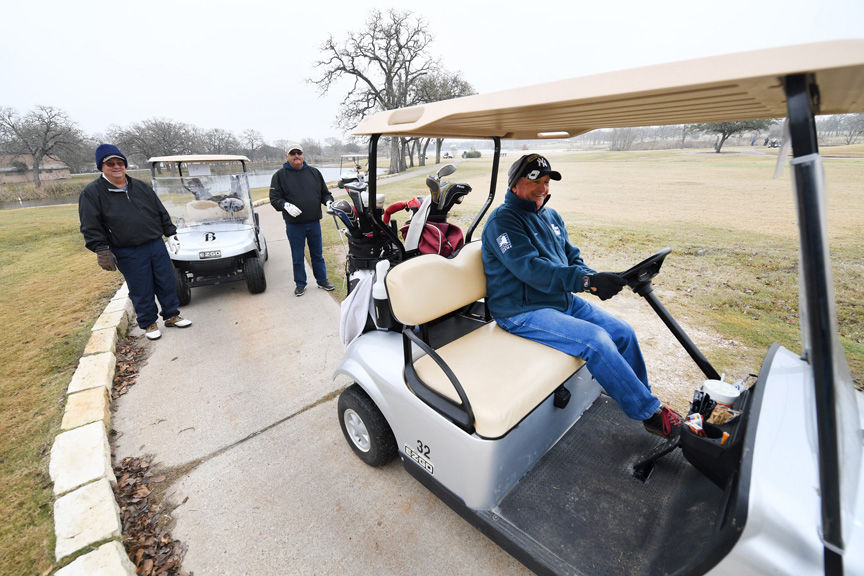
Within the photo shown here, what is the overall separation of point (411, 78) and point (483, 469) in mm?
36995

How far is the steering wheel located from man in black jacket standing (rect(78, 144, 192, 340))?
425cm

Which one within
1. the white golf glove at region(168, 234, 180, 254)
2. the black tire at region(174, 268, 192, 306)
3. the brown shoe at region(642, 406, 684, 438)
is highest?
the white golf glove at region(168, 234, 180, 254)

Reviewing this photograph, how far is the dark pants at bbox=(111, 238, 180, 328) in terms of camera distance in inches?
145

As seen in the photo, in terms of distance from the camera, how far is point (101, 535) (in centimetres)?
174

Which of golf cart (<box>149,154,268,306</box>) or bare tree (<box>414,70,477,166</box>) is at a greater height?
bare tree (<box>414,70,477,166</box>)

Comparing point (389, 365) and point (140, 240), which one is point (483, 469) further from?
point (140, 240)

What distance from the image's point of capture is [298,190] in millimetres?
4789

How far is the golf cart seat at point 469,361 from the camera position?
1.57m

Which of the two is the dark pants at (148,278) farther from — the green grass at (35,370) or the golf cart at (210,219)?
the green grass at (35,370)

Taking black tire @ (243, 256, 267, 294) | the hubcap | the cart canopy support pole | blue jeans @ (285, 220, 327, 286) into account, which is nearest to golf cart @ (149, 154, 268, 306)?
black tire @ (243, 256, 267, 294)

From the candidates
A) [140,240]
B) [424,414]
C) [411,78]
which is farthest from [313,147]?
[424,414]

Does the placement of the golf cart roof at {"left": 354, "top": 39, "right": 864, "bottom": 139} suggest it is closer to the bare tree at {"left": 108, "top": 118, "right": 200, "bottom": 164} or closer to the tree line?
the tree line

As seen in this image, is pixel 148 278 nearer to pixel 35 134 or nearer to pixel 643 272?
pixel 643 272

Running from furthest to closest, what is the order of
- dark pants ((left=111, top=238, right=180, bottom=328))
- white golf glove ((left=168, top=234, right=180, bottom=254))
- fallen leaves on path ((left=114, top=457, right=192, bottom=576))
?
white golf glove ((left=168, top=234, right=180, bottom=254))
dark pants ((left=111, top=238, right=180, bottom=328))
fallen leaves on path ((left=114, top=457, right=192, bottom=576))
